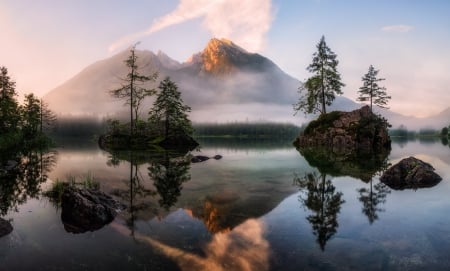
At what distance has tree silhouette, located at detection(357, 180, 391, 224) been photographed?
1180 cm

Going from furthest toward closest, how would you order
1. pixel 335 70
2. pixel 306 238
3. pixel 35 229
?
pixel 335 70 → pixel 35 229 → pixel 306 238

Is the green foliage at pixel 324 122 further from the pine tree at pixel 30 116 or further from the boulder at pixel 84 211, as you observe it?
the pine tree at pixel 30 116

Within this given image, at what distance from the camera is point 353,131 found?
5319 centimetres

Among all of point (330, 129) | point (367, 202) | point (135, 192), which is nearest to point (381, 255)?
point (367, 202)

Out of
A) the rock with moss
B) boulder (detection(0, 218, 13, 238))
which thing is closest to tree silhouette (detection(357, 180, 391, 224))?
boulder (detection(0, 218, 13, 238))

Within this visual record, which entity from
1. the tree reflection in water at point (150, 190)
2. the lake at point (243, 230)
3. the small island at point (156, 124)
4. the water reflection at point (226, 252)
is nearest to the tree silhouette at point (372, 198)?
the lake at point (243, 230)

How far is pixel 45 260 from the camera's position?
7551 millimetres

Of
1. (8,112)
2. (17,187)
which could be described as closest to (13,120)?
(8,112)

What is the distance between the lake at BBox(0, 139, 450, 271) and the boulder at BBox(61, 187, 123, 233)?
0.35 m

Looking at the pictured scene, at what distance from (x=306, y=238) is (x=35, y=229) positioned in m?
8.55

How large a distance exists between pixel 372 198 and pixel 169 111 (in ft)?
169

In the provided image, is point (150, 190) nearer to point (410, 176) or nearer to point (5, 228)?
point (5, 228)

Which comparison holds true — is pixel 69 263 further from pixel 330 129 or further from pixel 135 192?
pixel 330 129

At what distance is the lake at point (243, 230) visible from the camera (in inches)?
292
